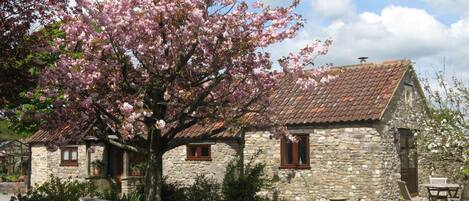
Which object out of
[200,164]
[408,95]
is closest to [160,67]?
[200,164]

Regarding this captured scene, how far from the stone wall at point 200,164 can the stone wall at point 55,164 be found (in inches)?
180

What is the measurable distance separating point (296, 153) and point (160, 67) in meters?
9.18

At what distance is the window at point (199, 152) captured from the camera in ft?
76.7

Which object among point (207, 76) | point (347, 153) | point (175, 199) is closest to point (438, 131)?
point (347, 153)

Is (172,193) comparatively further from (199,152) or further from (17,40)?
(17,40)

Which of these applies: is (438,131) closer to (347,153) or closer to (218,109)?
(347,153)

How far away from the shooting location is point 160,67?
13625 mm

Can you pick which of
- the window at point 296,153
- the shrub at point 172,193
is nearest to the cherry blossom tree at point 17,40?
the shrub at point 172,193

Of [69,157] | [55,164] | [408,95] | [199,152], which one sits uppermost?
[408,95]

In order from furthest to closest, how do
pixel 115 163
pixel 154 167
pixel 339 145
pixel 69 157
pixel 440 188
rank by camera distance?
pixel 69 157
pixel 115 163
pixel 339 145
pixel 440 188
pixel 154 167

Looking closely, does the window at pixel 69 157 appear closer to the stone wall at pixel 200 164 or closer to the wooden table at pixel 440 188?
the stone wall at pixel 200 164

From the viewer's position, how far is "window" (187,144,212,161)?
23.4 meters

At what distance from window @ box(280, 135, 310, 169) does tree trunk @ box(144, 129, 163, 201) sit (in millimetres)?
7209

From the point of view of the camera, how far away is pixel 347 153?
20.0 m
